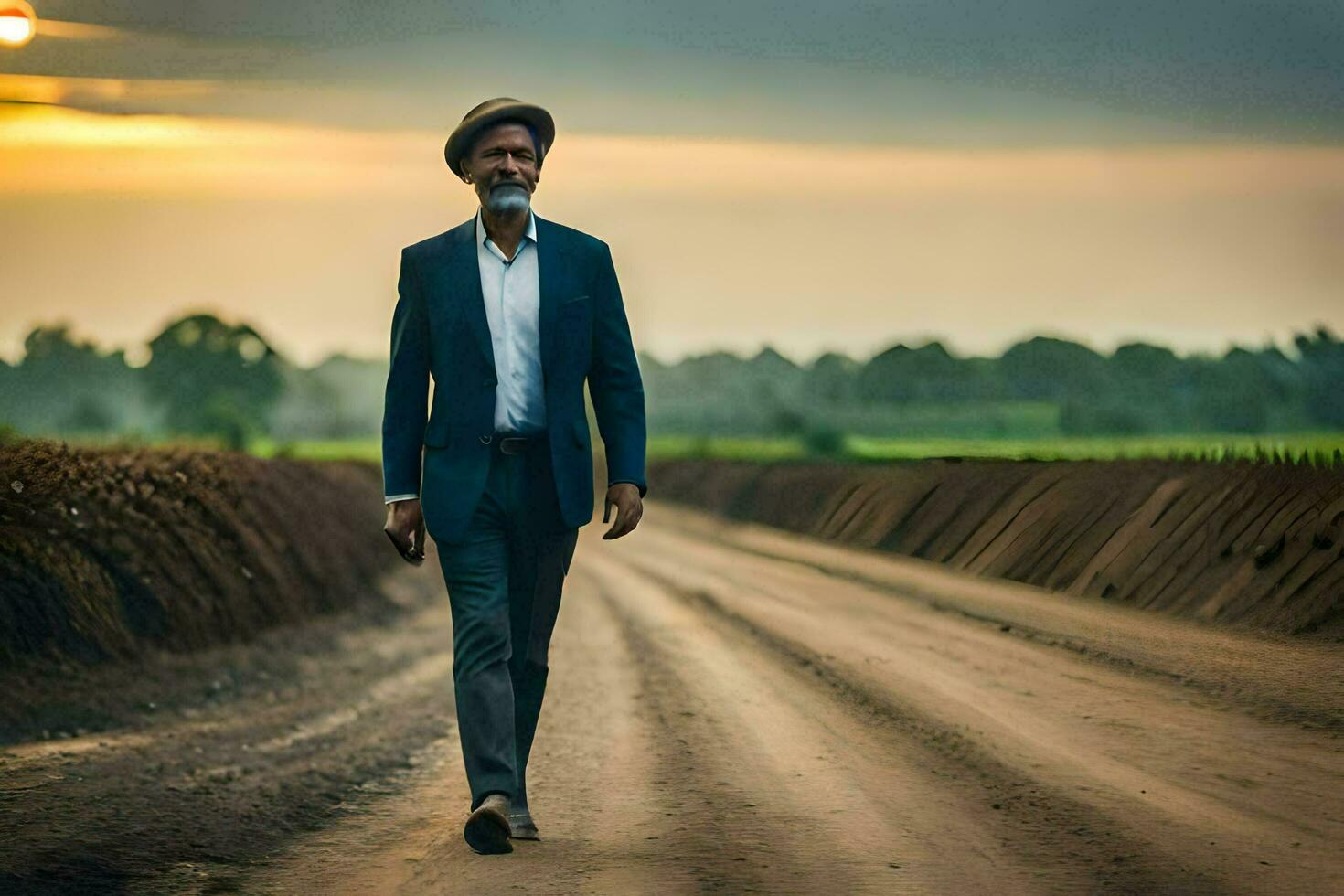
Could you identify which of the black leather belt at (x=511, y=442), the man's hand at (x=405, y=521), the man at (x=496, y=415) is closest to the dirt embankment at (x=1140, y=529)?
the man at (x=496, y=415)

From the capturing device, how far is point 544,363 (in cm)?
647

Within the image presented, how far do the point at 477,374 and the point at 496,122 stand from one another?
95cm

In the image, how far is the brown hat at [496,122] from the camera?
21.0ft

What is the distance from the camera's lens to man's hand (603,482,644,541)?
21.4 feet

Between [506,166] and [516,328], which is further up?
[506,166]

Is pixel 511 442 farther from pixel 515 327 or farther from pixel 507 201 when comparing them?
pixel 507 201

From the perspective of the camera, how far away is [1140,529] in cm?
1795

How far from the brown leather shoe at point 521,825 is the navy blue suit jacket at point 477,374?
1.19 metres

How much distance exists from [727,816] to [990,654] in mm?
6502

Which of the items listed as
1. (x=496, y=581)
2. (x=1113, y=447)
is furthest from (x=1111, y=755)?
(x=1113, y=447)

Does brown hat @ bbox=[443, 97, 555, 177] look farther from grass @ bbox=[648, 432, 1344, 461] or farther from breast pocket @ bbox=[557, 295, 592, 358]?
grass @ bbox=[648, 432, 1344, 461]

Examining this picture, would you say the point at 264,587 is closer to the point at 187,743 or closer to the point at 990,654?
the point at 187,743

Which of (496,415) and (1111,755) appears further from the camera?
(1111,755)

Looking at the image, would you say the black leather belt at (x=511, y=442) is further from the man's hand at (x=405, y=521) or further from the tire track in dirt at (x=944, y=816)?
the tire track in dirt at (x=944, y=816)
